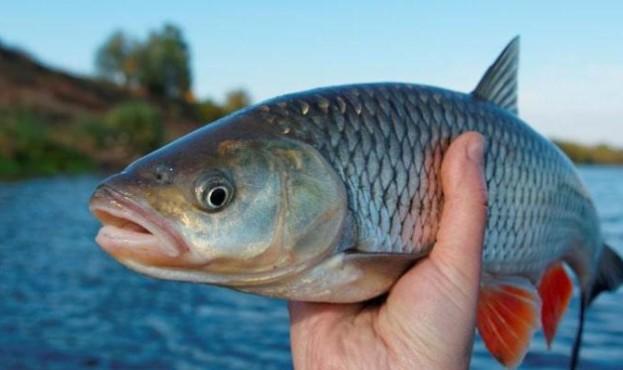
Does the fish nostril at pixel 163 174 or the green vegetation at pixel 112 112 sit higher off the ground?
the green vegetation at pixel 112 112

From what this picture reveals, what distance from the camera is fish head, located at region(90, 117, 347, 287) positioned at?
2.52m

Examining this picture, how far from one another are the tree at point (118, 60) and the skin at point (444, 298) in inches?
3610

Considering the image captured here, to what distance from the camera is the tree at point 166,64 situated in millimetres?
91688

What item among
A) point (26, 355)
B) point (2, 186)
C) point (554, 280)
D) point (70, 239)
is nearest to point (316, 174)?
point (554, 280)

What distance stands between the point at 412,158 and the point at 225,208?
2.44 feet

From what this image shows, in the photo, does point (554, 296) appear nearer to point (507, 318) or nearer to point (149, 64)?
point (507, 318)

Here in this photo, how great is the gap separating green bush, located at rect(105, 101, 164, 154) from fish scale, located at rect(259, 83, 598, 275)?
2196 inches

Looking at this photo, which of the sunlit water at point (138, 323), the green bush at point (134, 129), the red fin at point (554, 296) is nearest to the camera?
the red fin at point (554, 296)

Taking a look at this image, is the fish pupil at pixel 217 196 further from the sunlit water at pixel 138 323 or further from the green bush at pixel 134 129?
the green bush at pixel 134 129

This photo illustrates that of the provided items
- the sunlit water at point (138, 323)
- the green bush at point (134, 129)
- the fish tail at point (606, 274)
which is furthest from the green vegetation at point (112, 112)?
the fish tail at point (606, 274)

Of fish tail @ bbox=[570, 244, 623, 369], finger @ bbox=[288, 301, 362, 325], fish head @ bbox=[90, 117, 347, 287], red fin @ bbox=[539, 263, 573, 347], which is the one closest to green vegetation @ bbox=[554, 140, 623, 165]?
fish tail @ bbox=[570, 244, 623, 369]

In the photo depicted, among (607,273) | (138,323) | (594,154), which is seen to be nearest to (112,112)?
(138,323)

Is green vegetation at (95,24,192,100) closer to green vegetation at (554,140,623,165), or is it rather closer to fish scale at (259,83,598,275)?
green vegetation at (554,140,623,165)

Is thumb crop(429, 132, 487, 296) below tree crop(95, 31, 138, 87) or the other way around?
below
